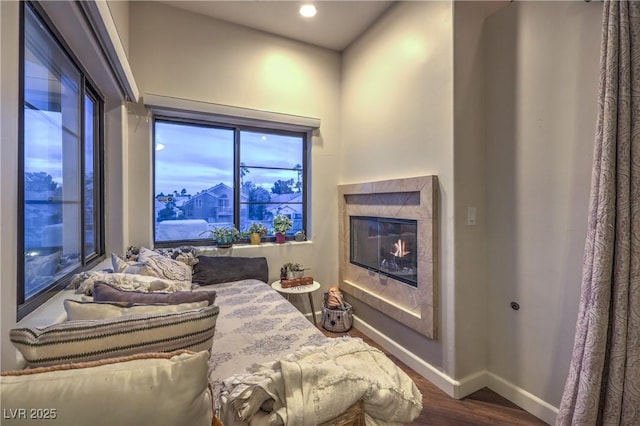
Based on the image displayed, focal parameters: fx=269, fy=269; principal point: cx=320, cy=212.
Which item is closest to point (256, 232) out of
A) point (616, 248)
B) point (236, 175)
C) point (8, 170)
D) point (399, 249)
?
point (236, 175)

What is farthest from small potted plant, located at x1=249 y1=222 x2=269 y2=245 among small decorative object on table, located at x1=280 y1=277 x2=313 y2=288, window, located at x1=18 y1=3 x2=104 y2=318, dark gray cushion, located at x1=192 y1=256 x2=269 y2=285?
window, located at x1=18 y1=3 x2=104 y2=318

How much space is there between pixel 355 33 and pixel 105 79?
2.34m

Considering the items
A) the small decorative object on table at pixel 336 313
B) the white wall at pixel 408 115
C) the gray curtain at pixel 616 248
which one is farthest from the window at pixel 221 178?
the gray curtain at pixel 616 248

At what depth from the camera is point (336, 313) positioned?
2838 millimetres

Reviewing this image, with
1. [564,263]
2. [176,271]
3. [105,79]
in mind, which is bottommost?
[176,271]

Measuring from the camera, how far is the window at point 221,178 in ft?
8.84

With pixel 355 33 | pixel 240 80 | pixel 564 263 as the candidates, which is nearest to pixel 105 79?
pixel 240 80

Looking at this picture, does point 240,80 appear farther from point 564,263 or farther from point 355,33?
point 564,263

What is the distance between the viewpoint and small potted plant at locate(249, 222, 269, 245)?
115 inches

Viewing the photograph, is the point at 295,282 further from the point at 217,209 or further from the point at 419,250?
the point at 419,250

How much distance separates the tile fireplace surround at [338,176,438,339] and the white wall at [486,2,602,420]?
43cm

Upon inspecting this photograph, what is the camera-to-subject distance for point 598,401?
1.26 m

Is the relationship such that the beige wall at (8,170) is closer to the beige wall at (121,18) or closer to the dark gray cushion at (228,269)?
the beige wall at (121,18)

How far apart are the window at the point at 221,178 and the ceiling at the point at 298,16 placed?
104 cm
